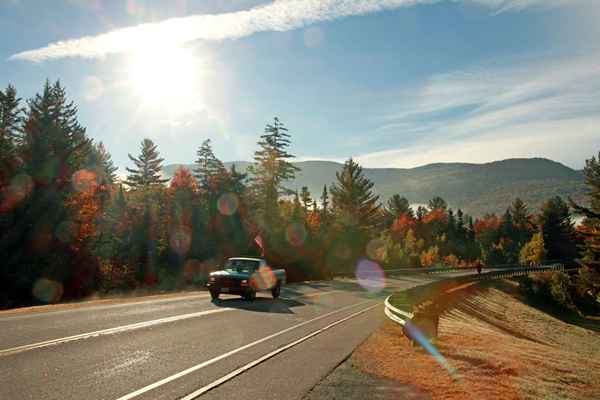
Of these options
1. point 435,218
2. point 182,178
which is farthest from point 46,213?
point 435,218

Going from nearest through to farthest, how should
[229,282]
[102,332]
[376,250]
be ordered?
[102,332] → [229,282] → [376,250]

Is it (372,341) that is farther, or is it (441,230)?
(441,230)

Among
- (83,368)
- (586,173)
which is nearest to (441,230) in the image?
(586,173)

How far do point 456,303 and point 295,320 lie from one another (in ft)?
71.1

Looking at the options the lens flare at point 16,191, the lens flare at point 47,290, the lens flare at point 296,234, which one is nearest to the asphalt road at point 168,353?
the lens flare at point 47,290

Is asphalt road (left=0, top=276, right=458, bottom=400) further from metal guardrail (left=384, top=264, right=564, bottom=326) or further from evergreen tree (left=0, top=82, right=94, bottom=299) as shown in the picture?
evergreen tree (left=0, top=82, right=94, bottom=299)

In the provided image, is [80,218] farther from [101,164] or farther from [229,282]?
[101,164]

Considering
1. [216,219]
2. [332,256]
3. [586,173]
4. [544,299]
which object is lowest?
[544,299]

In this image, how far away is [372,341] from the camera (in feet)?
40.6

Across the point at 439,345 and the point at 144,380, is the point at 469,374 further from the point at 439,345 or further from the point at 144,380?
the point at 144,380

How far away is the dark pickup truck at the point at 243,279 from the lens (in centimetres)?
1994

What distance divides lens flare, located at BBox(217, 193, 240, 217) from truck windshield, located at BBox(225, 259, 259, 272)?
31.7 meters

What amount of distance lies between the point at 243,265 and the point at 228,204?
116ft

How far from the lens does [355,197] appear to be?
85000 mm
